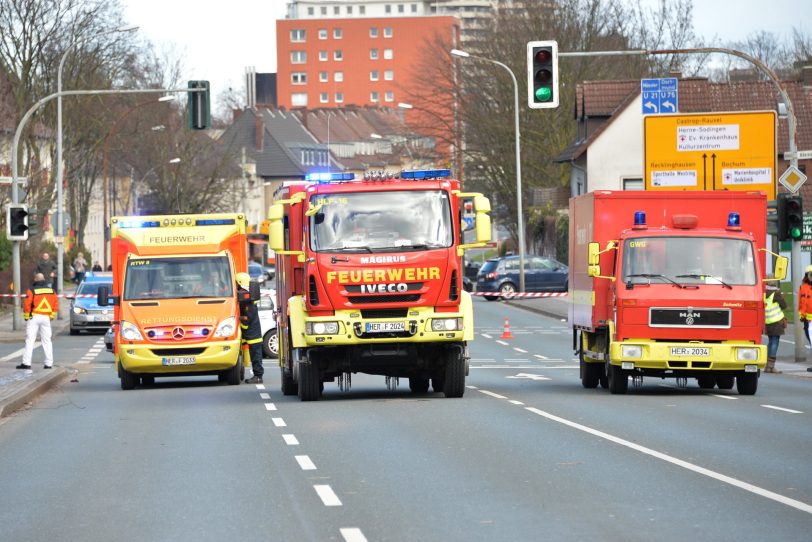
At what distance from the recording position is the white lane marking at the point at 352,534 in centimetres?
929

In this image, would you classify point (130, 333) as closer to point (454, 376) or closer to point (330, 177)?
point (330, 177)

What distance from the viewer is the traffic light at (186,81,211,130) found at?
34.5m

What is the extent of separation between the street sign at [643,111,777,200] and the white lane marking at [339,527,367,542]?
31.2m

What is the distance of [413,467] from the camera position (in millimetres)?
12938

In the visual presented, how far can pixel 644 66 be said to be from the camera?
74562 millimetres

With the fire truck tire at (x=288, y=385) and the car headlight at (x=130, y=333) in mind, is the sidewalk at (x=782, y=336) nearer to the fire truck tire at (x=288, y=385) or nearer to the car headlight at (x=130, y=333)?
the fire truck tire at (x=288, y=385)

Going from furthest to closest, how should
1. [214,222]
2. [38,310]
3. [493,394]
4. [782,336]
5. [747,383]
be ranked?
[782,336]
[38,310]
[214,222]
[493,394]
[747,383]

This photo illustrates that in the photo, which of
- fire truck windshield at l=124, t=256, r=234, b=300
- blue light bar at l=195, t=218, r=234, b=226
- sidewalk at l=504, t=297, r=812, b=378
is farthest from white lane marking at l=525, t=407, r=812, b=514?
sidewalk at l=504, t=297, r=812, b=378

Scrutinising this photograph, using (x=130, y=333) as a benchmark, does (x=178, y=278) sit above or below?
above

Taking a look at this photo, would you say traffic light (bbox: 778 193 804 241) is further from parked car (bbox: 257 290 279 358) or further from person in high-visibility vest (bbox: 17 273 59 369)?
person in high-visibility vest (bbox: 17 273 59 369)

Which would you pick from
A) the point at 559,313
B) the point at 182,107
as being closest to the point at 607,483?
the point at 559,313

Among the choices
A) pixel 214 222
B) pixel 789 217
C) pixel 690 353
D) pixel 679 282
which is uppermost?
pixel 214 222

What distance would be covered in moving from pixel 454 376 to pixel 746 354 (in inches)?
154

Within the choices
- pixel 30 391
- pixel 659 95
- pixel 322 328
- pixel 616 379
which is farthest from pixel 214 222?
pixel 659 95
